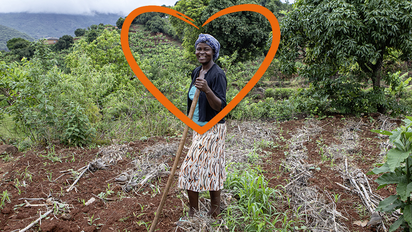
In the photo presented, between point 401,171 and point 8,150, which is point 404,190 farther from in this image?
point 8,150

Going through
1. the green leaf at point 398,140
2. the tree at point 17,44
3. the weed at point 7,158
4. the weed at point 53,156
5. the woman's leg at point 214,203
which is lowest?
the weed at point 7,158

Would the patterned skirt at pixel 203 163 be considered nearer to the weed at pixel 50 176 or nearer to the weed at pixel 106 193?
the weed at pixel 106 193

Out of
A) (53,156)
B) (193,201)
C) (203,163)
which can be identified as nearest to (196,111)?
(203,163)

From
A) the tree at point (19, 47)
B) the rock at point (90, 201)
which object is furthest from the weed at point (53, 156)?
the tree at point (19, 47)

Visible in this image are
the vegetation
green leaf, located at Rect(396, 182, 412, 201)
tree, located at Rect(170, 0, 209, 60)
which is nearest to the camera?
green leaf, located at Rect(396, 182, 412, 201)

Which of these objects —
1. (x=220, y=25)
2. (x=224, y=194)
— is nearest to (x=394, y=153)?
(x=224, y=194)

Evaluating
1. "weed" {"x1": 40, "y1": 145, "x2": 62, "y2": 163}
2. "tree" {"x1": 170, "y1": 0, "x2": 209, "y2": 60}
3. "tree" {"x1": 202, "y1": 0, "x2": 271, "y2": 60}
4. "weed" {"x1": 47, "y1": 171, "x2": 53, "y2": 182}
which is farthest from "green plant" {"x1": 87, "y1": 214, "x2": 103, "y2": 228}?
"tree" {"x1": 170, "y1": 0, "x2": 209, "y2": 60}

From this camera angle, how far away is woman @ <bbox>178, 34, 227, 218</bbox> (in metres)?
2.09

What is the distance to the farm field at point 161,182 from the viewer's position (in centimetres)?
260

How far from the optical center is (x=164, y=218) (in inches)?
105

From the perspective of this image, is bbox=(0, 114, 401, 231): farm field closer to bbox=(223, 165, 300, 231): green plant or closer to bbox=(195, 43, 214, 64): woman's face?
bbox=(223, 165, 300, 231): green plant

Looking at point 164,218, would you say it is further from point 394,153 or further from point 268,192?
point 394,153

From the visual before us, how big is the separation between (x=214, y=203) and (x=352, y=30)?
17.2ft

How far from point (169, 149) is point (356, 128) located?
4.29 meters
